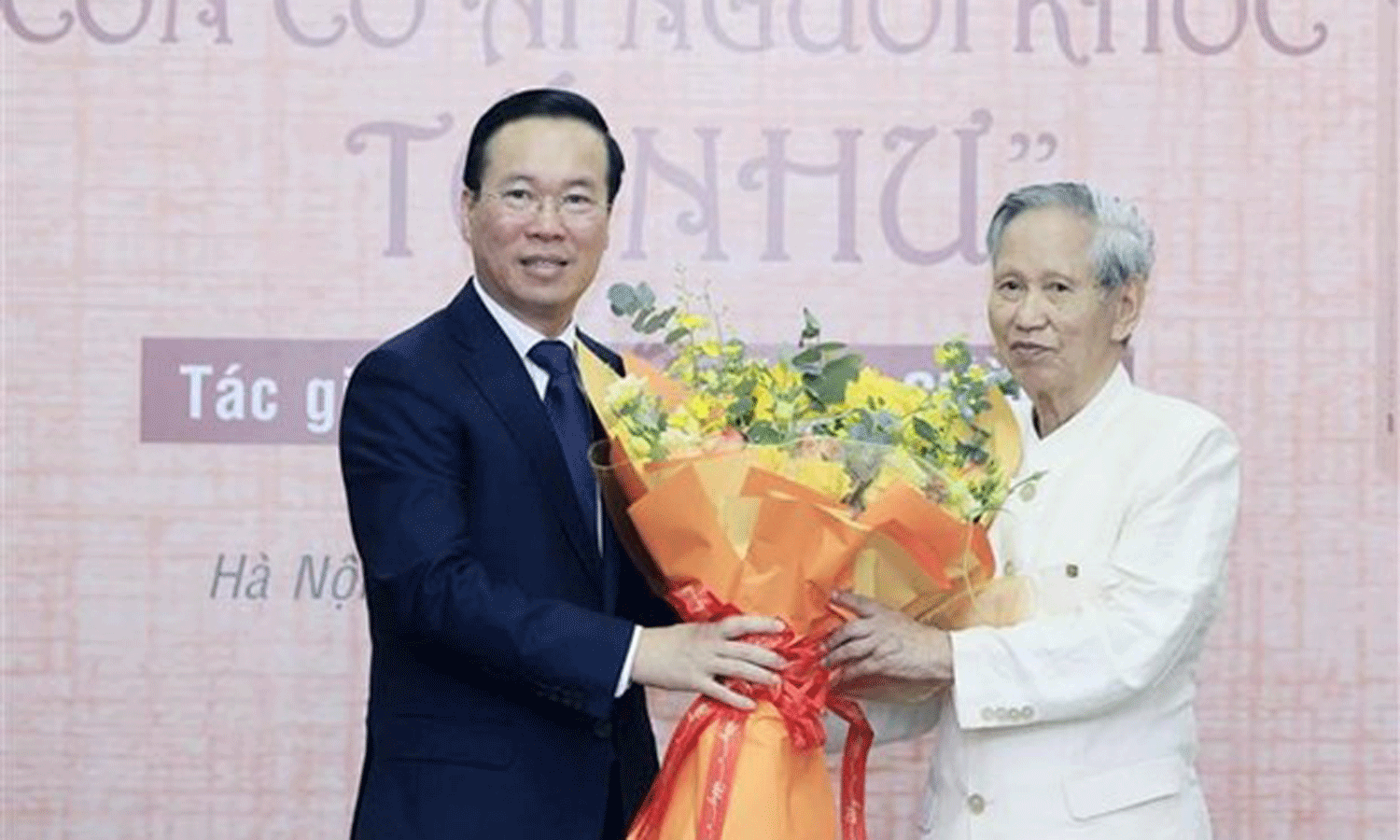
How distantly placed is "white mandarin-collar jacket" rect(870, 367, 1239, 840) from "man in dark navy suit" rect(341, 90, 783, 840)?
1.02 feet

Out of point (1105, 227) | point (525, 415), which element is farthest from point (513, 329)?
point (1105, 227)

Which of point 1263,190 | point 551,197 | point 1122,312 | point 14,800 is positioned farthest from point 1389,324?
point 14,800

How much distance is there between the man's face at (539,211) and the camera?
2.43 metres

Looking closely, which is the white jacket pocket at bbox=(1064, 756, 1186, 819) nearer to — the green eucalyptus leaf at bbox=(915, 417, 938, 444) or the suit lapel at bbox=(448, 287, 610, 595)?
the green eucalyptus leaf at bbox=(915, 417, 938, 444)

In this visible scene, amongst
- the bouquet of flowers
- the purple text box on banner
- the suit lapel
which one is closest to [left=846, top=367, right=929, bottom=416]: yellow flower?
the bouquet of flowers

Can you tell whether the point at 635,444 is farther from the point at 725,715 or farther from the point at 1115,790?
the point at 1115,790

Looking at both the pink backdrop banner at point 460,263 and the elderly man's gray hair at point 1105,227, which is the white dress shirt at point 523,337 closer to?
the elderly man's gray hair at point 1105,227

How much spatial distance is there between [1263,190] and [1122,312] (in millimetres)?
984

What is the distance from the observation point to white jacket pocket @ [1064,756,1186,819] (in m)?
2.35

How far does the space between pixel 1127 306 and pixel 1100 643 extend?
1.24 ft

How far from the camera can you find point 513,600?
7.50ft

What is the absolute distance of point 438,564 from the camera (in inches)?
90.4

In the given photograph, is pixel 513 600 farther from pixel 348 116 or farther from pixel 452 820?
pixel 348 116

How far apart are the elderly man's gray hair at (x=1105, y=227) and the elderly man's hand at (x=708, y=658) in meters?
0.54
